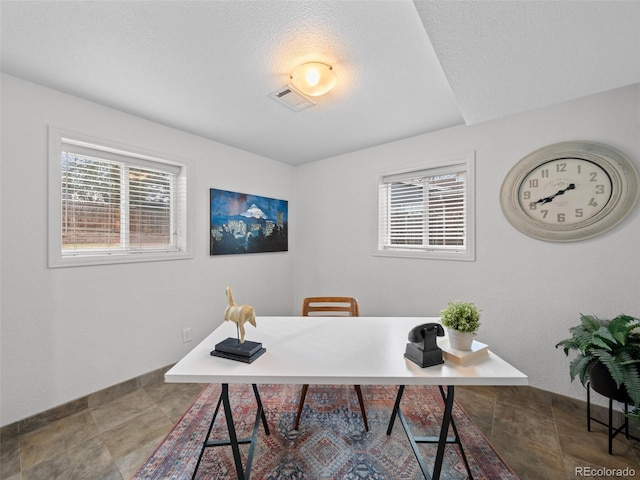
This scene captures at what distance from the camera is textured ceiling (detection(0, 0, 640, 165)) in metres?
1.13

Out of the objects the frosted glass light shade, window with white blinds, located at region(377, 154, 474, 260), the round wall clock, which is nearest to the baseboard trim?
window with white blinds, located at region(377, 154, 474, 260)

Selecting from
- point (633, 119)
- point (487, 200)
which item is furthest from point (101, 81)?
point (633, 119)

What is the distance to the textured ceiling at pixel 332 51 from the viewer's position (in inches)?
44.4

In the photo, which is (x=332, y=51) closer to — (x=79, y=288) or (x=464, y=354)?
(x=464, y=354)

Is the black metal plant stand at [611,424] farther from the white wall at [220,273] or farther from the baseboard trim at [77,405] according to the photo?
the baseboard trim at [77,405]

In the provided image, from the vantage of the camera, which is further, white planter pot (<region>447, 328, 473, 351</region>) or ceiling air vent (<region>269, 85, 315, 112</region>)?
ceiling air vent (<region>269, 85, 315, 112</region>)

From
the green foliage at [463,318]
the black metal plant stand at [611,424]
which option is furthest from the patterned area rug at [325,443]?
the green foliage at [463,318]

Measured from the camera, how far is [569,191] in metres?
1.90

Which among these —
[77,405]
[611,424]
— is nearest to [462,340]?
[611,424]

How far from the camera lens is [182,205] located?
2.62 m

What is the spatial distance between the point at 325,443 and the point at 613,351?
5.95 feet

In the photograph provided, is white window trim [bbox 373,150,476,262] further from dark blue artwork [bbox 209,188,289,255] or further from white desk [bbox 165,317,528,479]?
dark blue artwork [bbox 209,188,289,255]

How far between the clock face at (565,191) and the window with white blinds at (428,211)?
1.44 ft

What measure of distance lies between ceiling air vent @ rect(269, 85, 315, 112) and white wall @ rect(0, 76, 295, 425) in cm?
124
